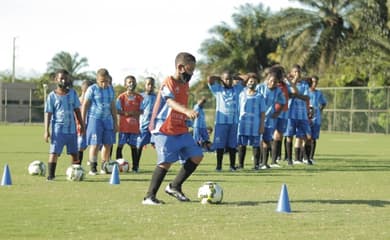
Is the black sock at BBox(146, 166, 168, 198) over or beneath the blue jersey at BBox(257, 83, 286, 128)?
beneath

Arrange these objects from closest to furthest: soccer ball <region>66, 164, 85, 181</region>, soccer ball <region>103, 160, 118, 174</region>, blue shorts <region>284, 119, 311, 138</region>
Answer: soccer ball <region>66, 164, 85, 181</region> → soccer ball <region>103, 160, 118, 174</region> → blue shorts <region>284, 119, 311, 138</region>

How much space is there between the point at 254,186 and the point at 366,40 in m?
40.0

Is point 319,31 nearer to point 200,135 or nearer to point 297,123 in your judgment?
point 200,135

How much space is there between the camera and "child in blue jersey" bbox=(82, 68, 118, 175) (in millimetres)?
14133

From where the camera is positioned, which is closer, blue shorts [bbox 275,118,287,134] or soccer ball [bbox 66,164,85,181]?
soccer ball [bbox 66,164,85,181]

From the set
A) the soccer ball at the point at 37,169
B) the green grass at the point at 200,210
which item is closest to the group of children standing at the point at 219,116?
the soccer ball at the point at 37,169

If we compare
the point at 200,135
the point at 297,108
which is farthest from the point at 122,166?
the point at 200,135

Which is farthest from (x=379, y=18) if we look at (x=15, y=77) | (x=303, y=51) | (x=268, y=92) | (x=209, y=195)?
(x=15, y=77)

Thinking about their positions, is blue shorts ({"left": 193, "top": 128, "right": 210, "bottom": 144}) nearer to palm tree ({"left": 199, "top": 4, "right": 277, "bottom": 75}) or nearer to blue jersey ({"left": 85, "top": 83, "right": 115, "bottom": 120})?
blue jersey ({"left": 85, "top": 83, "right": 115, "bottom": 120})

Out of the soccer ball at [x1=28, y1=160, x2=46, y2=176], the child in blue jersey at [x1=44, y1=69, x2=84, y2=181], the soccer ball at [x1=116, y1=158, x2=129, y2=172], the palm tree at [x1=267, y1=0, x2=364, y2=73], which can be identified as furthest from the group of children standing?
the palm tree at [x1=267, y1=0, x2=364, y2=73]

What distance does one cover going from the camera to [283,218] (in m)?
8.46

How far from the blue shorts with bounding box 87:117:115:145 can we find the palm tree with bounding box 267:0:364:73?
138 ft

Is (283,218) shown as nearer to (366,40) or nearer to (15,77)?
(366,40)

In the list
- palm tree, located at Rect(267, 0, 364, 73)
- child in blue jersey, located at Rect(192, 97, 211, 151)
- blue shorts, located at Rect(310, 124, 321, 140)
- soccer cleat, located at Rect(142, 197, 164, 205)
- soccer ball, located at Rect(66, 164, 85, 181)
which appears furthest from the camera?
palm tree, located at Rect(267, 0, 364, 73)
